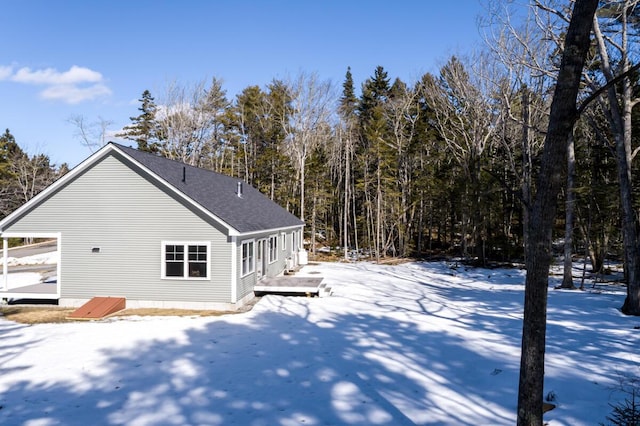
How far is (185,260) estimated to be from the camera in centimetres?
1311

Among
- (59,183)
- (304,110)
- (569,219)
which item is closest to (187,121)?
(304,110)

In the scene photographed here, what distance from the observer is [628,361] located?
730 cm

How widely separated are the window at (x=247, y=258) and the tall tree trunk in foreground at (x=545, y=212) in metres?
11.1

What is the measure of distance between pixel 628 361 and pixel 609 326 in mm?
3199

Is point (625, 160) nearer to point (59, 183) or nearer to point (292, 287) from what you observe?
point (292, 287)

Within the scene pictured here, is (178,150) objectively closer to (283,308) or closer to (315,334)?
(283,308)

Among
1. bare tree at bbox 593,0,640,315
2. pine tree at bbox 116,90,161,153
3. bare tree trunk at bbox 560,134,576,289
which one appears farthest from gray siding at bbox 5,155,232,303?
pine tree at bbox 116,90,161,153

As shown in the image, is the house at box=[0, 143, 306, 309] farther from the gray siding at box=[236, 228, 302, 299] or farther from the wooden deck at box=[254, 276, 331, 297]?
the wooden deck at box=[254, 276, 331, 297]

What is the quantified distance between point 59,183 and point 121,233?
2929mm

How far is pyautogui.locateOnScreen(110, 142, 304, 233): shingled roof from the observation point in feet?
43.2

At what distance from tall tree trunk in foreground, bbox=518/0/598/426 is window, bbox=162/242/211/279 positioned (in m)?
10.9

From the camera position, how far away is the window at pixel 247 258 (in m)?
13.9

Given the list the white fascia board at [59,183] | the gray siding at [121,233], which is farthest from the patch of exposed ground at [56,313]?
the white fascia board at [59,183]

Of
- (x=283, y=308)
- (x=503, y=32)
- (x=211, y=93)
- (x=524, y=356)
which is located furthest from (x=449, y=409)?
(x=211, y=93)
